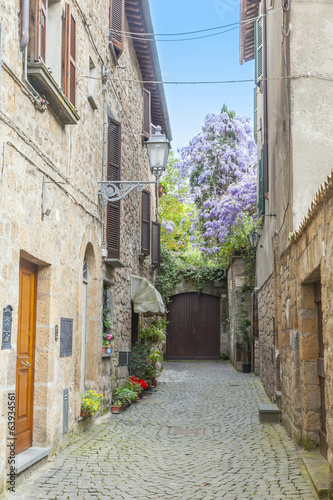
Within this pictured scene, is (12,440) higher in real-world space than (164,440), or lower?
higher

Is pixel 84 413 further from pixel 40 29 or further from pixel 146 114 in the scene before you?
pixel 146 114

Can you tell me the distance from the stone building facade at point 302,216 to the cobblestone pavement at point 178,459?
1.48 ft

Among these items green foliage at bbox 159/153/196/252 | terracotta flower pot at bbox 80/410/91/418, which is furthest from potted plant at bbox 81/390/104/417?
green foliage at bbox 159/153/196/252

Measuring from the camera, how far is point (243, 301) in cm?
1641

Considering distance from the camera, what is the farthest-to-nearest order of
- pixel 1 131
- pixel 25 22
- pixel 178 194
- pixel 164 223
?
pixel 178 194 → pixel 164 223 → pixel 25 22 → pixel 1 131

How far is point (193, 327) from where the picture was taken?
1975 centimetres

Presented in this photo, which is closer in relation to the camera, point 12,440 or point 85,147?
point 12,440

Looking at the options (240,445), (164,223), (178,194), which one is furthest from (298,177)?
(178,194)

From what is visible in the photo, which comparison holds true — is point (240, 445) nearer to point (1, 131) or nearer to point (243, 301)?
point (1, 131)

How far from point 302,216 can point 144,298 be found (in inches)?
219

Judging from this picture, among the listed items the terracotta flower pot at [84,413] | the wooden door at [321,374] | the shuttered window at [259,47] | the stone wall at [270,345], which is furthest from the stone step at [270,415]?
the shuttered window at [259,47]

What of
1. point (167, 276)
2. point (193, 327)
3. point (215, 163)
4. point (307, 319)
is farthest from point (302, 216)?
point (215, 163)

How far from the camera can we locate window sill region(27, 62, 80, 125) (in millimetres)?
5117

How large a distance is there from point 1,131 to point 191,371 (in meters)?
12.3
